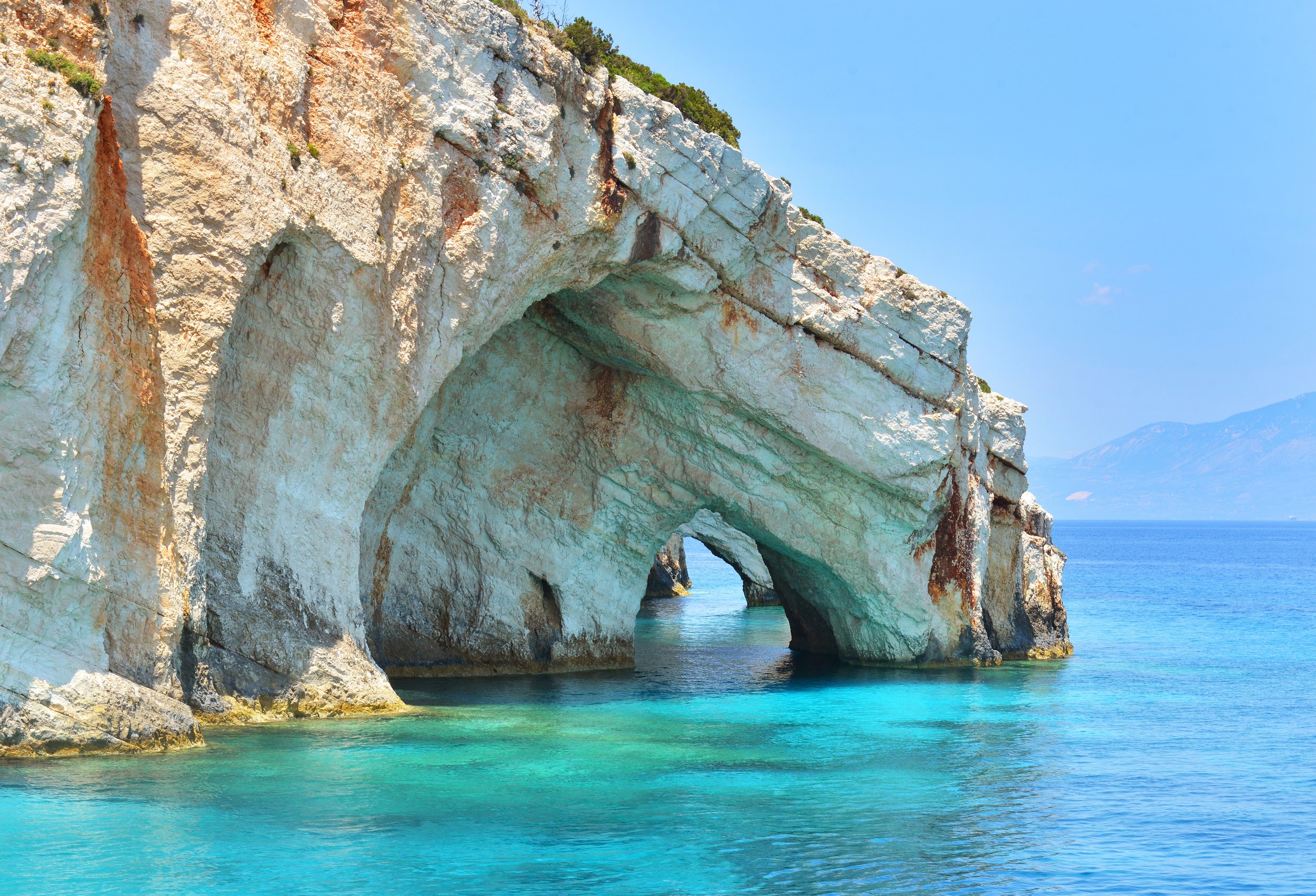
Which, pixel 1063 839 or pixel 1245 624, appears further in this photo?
pixel 1245 624

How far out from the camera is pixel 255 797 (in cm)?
1576

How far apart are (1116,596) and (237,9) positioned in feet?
203

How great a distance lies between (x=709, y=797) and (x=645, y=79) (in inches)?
694

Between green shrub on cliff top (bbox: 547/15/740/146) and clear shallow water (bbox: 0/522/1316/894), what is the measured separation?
1324 cm

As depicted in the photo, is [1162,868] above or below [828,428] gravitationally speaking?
below

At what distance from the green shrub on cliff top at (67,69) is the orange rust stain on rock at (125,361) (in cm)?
57

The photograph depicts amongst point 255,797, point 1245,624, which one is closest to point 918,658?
point 255,797

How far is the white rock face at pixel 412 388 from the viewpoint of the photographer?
16.9 m

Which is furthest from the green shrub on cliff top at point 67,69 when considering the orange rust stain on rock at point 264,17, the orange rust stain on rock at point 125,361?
the orange rust stain on rock at point 264,17

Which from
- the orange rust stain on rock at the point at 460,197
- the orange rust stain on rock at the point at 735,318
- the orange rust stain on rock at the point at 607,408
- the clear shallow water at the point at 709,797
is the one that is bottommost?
the clear shallow water at the point at 709,797

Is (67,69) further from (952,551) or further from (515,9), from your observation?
(952,551)

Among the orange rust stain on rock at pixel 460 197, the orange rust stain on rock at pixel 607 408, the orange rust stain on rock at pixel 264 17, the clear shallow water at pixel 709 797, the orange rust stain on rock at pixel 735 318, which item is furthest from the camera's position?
the orange rust stain on rock at pixel 607 408

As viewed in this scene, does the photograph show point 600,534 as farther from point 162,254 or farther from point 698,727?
point 162,254

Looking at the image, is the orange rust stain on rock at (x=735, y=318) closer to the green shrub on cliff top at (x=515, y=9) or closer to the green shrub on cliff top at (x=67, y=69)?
the green shrub on cliff top at (x=515, y=9)
